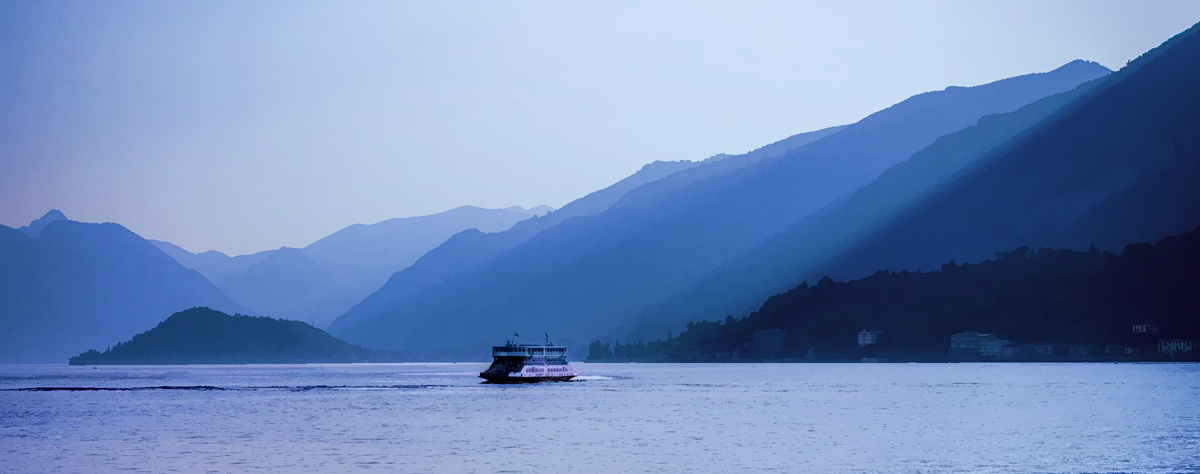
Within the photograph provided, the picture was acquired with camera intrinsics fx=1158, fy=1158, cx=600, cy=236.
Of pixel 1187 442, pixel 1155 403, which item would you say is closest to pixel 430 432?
pixel 1187 442

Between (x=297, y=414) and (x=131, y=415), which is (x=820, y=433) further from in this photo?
(x=131, y=415)

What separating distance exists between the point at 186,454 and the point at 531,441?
88.5ft

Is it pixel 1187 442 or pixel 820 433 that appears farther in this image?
pixel 820 433

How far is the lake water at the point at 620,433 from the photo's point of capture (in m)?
78.1

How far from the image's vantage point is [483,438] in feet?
322

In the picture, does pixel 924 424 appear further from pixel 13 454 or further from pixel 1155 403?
pixel 13 454

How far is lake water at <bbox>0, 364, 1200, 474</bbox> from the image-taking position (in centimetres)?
7812

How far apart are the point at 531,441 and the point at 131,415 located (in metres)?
62.3

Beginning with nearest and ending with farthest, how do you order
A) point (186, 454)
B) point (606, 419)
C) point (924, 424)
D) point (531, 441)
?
point (186, 454)
point (531, 441)
point (924, 424)
point (606, 419)

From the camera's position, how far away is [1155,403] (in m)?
137

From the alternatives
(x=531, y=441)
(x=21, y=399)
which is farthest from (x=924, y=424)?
(x=21, y=399)

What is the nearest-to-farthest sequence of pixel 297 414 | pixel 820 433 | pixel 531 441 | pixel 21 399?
pixel 531 441
pixel 820 433
pixel 297 414
pixel 21 399

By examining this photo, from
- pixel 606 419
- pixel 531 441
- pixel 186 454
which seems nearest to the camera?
pixel 186 454

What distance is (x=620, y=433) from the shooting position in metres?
104
